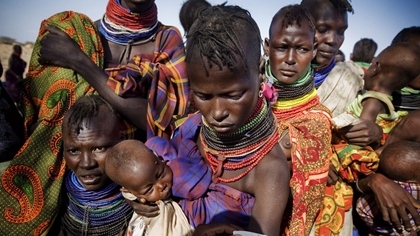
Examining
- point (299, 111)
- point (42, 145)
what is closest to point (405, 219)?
point (299, 111)

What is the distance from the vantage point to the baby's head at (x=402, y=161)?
1.80m

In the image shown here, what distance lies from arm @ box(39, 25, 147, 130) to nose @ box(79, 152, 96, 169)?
351 millimetres

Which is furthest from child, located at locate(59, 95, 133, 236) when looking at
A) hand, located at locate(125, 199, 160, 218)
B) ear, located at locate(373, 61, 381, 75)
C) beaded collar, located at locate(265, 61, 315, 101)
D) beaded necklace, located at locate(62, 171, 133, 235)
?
ear, located at locate(373, 61, 381, 75)

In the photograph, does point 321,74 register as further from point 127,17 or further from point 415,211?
point 127,17

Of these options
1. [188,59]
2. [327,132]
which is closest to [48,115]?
[188,59]

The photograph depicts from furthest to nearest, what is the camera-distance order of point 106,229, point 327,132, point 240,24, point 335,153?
point 106,229 → point 335,153 → point 327,132 → point 240,24

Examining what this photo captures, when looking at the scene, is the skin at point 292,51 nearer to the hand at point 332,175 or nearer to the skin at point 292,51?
the skin at point 292,51

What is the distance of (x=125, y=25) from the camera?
233 centimetres

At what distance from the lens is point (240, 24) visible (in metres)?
1.37

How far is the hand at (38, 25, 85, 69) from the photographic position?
7.01 ft

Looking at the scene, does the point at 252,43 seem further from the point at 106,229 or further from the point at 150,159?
the point at 106,229

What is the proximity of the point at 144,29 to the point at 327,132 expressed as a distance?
1484mm

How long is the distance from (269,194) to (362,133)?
0.76 metres

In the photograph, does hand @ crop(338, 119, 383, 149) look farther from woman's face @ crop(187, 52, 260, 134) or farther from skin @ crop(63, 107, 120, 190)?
skin @ crop(63, 107, 120, 190)
